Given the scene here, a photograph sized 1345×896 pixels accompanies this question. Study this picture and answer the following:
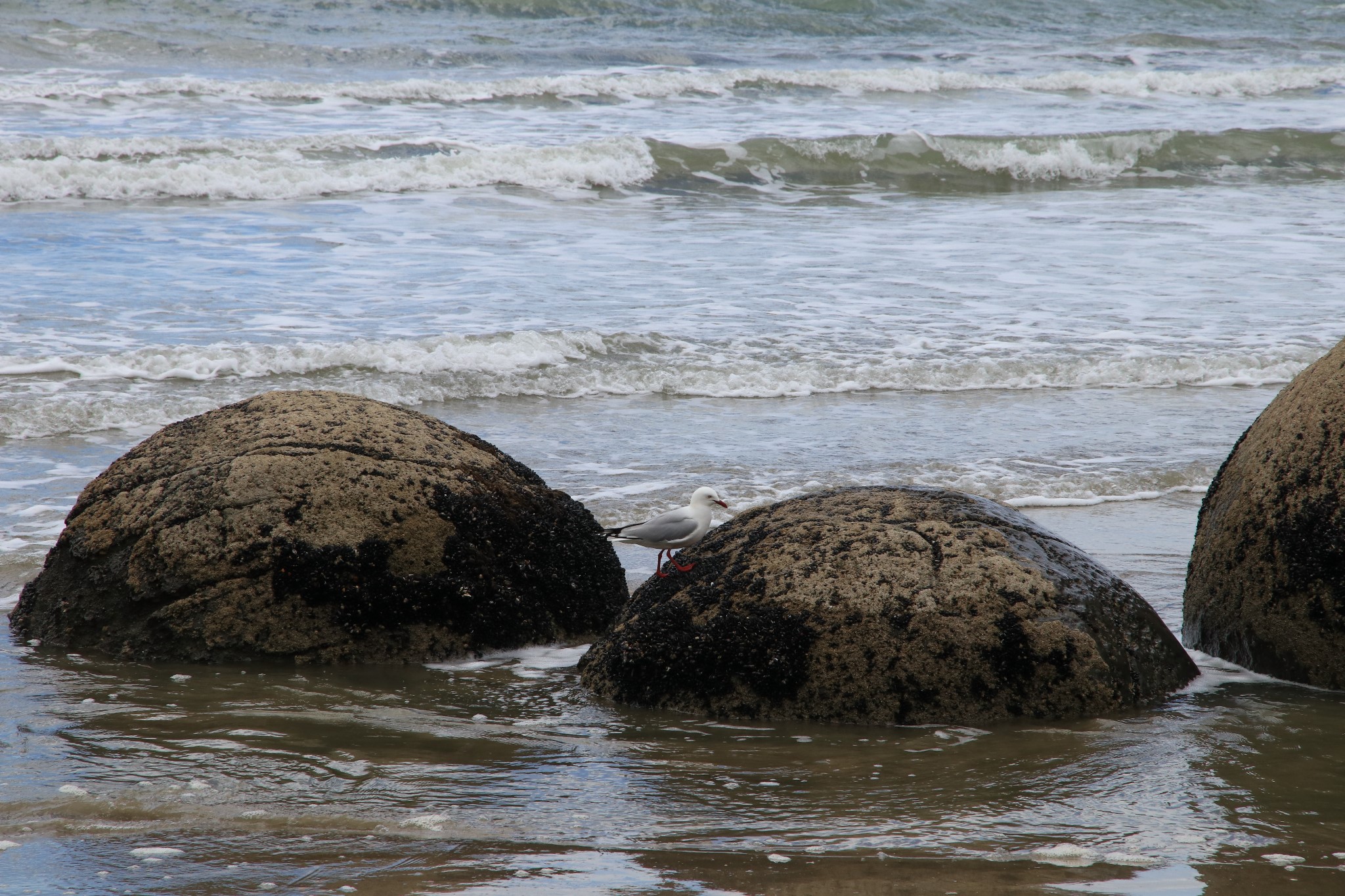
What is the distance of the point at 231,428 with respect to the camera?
5.09 meters

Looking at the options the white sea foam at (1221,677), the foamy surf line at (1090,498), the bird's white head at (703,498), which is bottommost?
the white sea foam at (1221,677)

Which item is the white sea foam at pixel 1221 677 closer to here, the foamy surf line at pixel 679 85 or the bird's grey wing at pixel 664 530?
the bird's grey wing at pixel 664 530

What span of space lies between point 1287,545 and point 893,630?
147 centimetres

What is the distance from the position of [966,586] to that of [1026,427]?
4679 mm

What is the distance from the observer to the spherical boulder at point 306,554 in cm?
468

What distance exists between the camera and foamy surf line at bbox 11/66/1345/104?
22.7 m

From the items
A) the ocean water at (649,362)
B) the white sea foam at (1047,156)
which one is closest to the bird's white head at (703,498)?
the ocean water at (649,362)

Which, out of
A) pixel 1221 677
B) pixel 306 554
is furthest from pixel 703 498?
pixel 1221 677

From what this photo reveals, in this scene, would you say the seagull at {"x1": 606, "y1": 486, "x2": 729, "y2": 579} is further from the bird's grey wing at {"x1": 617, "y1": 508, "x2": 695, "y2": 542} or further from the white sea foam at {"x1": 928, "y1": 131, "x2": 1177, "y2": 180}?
the white sea foam at {"x1": 928, "y1": 131, "x2": 1177, "y2": 180}

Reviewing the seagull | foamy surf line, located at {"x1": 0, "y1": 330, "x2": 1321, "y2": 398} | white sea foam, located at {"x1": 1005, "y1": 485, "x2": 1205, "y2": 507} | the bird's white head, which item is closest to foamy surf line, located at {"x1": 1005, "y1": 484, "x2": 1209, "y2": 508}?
white sea foam, located at {"x1": 1005, "y1": 485, "x2": 1205, "y2": 507}

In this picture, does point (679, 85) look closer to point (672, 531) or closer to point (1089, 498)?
point (1089, 498)

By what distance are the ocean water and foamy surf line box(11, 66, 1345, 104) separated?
5.9 inches

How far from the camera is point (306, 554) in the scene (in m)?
4.66

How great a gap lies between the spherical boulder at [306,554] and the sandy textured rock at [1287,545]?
2.40 metres
